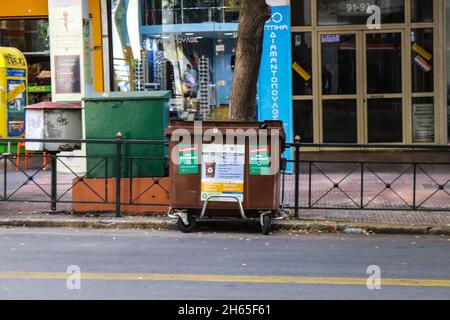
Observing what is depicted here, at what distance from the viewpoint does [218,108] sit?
1655 cm

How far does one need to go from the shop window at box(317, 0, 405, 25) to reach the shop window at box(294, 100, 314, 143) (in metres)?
2.07

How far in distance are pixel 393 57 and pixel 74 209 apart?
9678 mm

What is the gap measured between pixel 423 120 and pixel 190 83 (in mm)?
5908

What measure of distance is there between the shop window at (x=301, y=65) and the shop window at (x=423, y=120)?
269 centimetres

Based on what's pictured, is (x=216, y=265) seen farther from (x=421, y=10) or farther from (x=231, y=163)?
(x=421, y=10)

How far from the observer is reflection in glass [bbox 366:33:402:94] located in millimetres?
16562

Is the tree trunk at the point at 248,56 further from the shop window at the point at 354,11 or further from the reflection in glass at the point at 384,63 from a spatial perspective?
the reflection in glass at the point at 384,63

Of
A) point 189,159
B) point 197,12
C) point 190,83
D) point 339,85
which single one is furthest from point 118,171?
point 339,85

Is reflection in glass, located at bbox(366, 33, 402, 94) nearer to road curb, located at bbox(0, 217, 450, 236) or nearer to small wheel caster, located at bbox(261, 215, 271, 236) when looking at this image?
road curb, located at bbox(0, 217, 450, 236)

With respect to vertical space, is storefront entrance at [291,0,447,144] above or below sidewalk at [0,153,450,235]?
above

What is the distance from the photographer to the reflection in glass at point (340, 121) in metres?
16.7

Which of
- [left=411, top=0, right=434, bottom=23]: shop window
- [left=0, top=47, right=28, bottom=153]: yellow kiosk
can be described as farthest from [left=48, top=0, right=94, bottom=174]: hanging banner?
[left=411, top=0, right=434, bottom=23]: shop window

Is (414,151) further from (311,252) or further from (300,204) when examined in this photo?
(311,252)

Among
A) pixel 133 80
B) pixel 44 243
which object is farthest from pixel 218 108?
pixel 44 243
